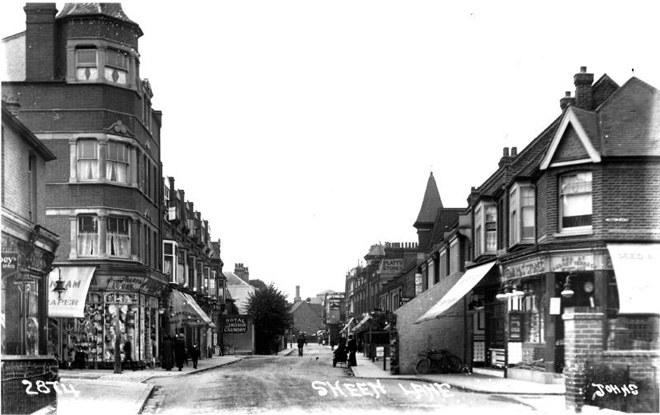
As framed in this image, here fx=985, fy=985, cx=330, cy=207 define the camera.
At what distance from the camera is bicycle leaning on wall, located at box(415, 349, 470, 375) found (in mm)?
33719

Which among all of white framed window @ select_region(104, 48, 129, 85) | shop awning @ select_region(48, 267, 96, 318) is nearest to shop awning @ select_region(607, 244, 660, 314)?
shop awning @ select_region(48, 267, 96, 318)

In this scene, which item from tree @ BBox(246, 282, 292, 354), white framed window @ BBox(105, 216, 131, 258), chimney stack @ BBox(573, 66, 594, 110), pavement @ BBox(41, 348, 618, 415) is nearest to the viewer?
pavement @ BBox(41, 348, 618, 415)

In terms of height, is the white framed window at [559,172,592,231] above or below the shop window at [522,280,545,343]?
above

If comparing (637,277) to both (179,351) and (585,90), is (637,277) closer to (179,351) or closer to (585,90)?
(585,90)

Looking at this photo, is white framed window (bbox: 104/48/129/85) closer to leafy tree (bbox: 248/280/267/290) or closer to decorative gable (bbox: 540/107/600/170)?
decorative gable (bbox: 540/107/600/170)

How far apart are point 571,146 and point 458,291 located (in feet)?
26.6

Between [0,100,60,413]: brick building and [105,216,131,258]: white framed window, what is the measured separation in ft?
41.7

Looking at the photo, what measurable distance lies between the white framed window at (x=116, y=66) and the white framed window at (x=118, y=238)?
534 cm

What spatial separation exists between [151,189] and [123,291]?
6784mm

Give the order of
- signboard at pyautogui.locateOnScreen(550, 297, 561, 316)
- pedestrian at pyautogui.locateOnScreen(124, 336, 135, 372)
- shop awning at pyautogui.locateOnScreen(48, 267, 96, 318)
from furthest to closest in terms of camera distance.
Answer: pedestrian at pyautogui.locateOnScreen(124, 336, 135, 372)
shop awning at pyautogui.locateOnScreen(48, 267, 96, 318)
signboard at pyautogui.locateOnScreen(550, 297, 561, 316)

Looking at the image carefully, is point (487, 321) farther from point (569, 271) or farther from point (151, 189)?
point (151, 189)

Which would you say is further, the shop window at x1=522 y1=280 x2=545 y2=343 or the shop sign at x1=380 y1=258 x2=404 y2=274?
the shop sign at x1=380 y1=258 x2=404 y2=274

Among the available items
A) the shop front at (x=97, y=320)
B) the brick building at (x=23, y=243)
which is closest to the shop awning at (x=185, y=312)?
the shop front at (x=97, y=320)

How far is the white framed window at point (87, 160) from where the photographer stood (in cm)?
3744
